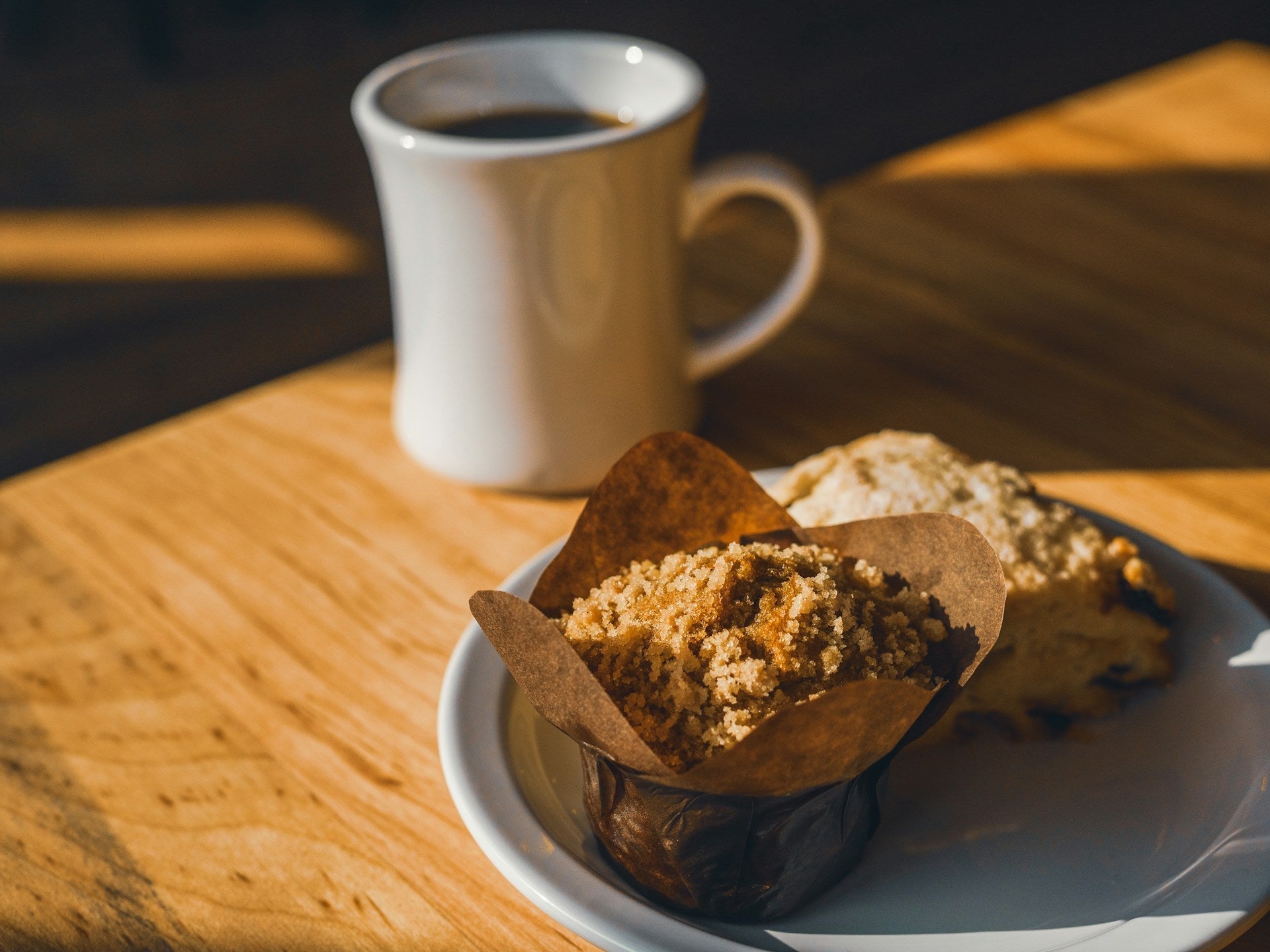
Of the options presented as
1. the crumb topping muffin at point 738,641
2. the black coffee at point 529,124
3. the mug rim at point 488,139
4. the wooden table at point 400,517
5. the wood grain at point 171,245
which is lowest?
the wood grain at point 171,245

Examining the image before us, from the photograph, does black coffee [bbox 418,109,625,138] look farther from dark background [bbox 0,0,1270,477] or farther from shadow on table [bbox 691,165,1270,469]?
dark background [bbox 0,0,1270,477]

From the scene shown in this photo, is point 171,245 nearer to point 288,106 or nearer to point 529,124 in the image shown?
point 288,106

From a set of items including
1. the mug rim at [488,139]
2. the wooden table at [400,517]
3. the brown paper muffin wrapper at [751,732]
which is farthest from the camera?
the mug rim at [488,139]

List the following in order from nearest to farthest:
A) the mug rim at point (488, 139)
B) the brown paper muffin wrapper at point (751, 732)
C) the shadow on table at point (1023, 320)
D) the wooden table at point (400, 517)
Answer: the brown paper muffin wrapper at point (751, 732) < the wooden table at point (400, 517) < the mug rim at point (488, 139) < the shadow on table at point (1023, 320)

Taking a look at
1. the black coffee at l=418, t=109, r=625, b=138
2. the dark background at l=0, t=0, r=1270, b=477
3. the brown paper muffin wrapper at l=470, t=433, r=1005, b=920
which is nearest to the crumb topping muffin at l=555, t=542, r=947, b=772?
the brown paper muffin wrapper at l=470, t=433, r=1005, b=920

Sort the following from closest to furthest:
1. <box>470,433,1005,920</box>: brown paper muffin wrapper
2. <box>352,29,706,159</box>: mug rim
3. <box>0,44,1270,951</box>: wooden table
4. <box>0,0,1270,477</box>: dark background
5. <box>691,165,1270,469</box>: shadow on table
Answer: <box>470,433,1005,920</box>: brown paper muffin wrapper < <box>0,44,1270,951</box>: wooden table < <box>352,29,706,159</box>: mug rim < <box>691,165,1270,469</box>: shadow on table < <box>0,0,1270,477</box>: dark background

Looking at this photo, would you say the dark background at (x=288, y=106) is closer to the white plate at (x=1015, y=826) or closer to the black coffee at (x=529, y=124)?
the black coffee at (x=529, y=124)

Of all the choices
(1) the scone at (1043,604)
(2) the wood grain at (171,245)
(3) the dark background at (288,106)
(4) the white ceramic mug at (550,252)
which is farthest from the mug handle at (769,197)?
(2) the wood grain at (171,245)
